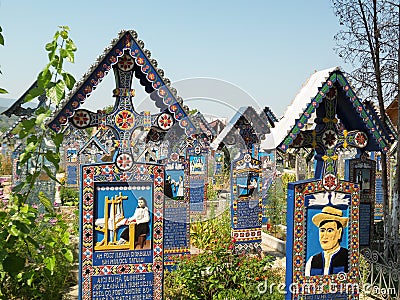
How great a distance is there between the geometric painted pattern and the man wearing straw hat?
1743mm

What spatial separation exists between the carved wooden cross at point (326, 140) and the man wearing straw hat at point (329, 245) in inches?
12.9

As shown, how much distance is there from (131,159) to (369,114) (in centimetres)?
276

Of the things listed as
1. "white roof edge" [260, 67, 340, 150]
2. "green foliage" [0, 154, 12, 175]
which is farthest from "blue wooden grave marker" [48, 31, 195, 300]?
"green foliage" [0, 154, 12, 175]

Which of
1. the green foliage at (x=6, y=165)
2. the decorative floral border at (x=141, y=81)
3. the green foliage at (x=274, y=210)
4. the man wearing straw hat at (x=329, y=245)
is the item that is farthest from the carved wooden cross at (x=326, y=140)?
the green foliage at (x=6, y=165)

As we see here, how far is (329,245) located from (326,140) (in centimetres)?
121

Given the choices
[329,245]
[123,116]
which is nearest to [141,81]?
[123,116]

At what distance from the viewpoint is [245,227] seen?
9258 mm

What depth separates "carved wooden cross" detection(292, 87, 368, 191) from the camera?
5.57 metres

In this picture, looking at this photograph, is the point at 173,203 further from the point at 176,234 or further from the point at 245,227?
the point at 245,227

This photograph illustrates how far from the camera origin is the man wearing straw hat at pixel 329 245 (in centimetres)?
560

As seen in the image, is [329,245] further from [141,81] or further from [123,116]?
[141,81]

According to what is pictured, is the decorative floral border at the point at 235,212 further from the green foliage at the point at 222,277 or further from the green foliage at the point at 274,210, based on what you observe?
the green foliage at the point at 222,277

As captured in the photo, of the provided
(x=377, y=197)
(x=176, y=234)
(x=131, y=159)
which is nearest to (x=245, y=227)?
(x=176, y=234)

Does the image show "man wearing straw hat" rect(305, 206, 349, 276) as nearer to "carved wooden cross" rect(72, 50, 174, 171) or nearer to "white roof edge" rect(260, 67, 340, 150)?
"white roof edge" rect(260, 67, 340, 150)
